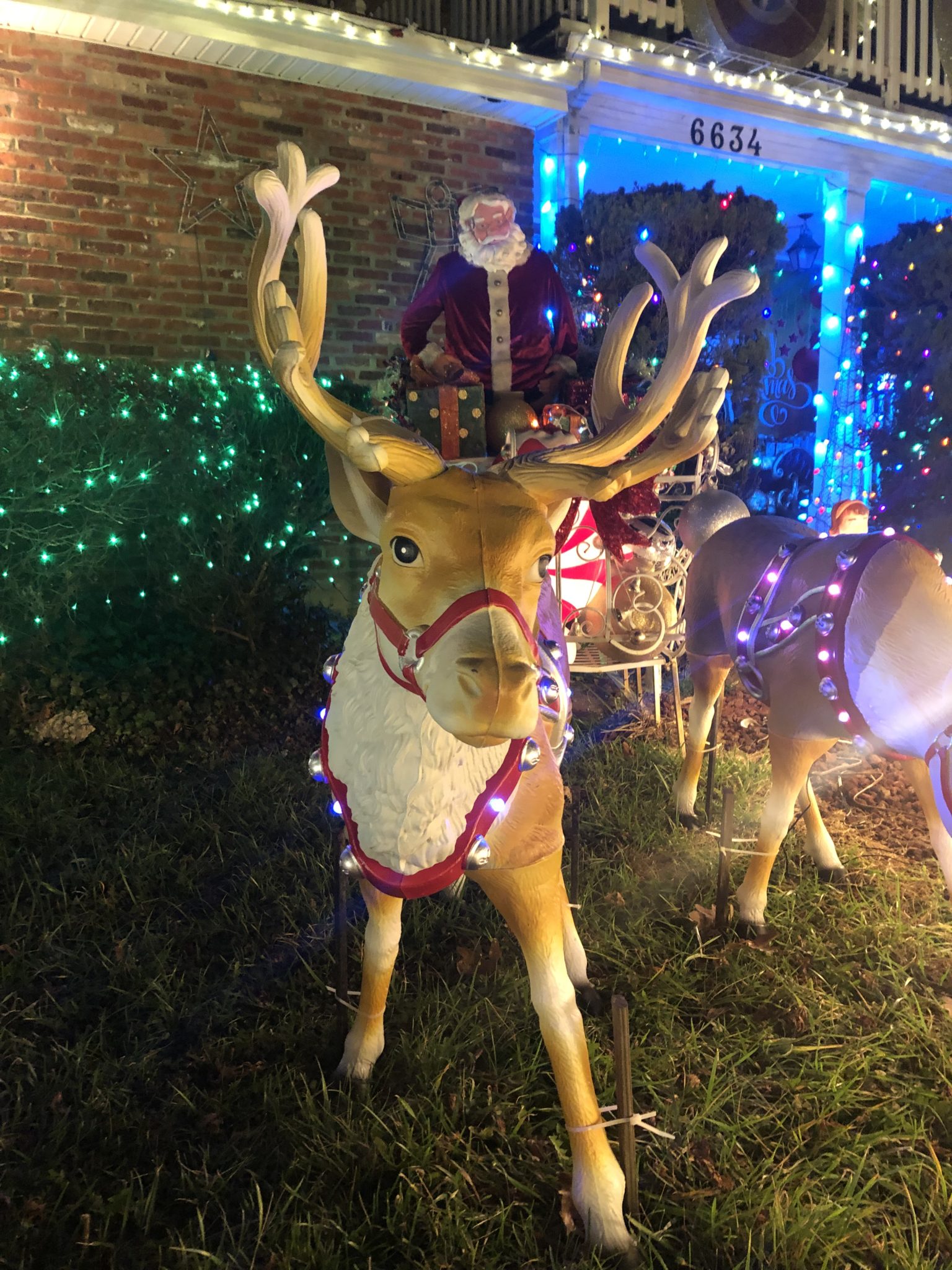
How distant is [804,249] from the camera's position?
840cm

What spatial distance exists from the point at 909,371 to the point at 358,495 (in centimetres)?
751

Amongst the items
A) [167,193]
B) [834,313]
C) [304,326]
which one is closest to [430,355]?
[304,326]

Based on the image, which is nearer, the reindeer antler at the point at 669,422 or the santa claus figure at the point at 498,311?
the reindeer antler at the point at 669,422

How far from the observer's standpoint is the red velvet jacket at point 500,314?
105 inches

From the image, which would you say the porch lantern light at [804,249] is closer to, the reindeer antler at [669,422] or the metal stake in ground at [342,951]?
the reindeer antler at [669,422]

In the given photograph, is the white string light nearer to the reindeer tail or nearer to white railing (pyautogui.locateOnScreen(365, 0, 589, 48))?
white railing (pyautogui.locateOnScreen(365, 0, 589, 48))

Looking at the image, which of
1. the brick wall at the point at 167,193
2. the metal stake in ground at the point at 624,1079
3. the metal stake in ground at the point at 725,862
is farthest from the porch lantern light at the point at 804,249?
the metal stake in ground at the point at 624,1079

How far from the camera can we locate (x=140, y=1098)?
216 centimetres

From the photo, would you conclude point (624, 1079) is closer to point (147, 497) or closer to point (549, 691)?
point (549, 691)

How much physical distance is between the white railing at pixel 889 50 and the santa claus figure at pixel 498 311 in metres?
6.91

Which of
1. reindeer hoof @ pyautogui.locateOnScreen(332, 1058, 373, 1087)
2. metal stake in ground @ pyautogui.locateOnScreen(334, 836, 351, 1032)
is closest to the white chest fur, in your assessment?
metal stake in ground @ pyautogui.locateOnScreen(334, 836, 351, 1032)

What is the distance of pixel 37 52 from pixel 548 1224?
20.9ft

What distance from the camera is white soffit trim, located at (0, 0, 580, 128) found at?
15.2 ft

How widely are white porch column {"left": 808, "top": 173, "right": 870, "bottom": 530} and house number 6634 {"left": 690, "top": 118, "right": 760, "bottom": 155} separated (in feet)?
4.23
